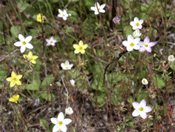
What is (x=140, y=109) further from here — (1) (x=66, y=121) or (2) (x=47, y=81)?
(2) (x=47, y=81)

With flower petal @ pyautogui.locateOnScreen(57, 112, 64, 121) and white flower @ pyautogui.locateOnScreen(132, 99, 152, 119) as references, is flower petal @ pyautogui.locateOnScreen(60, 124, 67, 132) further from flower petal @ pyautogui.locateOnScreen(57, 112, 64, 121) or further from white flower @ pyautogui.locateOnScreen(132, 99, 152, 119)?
white flower @ pyautogui.locateOnScreen(132, 99, 152, 119)

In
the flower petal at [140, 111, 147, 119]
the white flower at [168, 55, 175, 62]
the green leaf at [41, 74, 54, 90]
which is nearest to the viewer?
the flower petal at [140, 111, 147, 119]

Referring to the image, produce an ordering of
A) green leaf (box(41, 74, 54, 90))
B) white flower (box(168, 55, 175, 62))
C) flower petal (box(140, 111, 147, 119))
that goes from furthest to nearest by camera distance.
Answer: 1. green leaf (box(41, 74, 54, 90))
2. white flower (box(168, 55, 175, 62))
3. flower petal (box(140, 111, 147, 119))

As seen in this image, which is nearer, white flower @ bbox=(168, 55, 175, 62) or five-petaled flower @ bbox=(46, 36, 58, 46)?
white flower @ bbox=(168, 55, 175, 62)

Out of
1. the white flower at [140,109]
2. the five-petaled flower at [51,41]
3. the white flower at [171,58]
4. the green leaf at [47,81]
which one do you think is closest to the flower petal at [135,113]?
the white flower at [140,109]

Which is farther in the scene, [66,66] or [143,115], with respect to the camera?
[66,66]

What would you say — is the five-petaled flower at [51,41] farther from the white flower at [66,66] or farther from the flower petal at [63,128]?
the flower petal at [63,128]

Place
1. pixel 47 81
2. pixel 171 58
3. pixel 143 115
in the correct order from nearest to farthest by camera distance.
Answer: pixel 143 115, pixel 171 58, pixel 47 81

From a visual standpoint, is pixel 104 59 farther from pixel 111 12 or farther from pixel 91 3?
pixel 91 3

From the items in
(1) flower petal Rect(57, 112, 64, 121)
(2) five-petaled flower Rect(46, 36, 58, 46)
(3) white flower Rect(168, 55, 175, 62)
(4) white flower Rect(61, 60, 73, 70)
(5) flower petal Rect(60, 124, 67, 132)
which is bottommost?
(5) flower petal Rect(60, 124, 67, 132)

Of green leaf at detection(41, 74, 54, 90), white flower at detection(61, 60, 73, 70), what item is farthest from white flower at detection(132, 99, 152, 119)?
green leaf at detection(41, 74, 54, 90)

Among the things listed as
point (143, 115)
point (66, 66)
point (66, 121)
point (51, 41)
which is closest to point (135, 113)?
point (143, 115)
